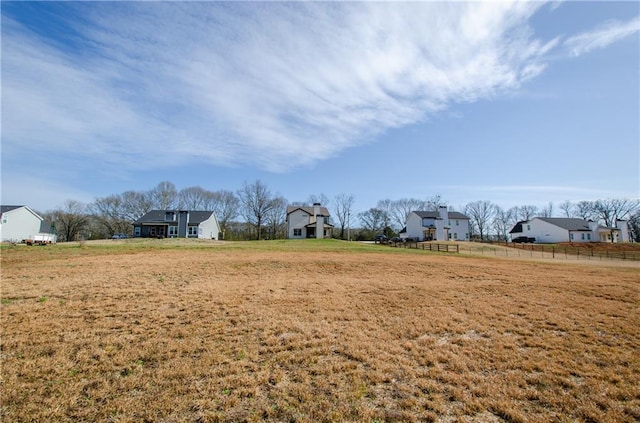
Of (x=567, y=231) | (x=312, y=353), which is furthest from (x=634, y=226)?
(x=312, y=353)

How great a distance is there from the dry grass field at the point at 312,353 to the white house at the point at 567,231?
56.4 m

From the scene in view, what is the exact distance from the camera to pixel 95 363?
5008 mm

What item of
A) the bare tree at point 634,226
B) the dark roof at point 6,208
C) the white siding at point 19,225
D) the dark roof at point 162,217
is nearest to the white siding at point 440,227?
the dark roof at point 162,217

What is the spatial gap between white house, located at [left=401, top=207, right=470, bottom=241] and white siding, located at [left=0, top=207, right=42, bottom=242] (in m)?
67.0

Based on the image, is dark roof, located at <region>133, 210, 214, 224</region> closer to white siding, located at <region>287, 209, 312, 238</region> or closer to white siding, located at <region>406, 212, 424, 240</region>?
white siding, located at <region>287, 209, 312, 238</region>

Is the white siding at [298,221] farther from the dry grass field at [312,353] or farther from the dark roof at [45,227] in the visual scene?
the dry grass field at [312,353]

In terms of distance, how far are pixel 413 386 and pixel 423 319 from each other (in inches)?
146

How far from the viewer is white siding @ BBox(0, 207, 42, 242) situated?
4062 cm

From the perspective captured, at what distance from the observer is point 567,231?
2156 inches

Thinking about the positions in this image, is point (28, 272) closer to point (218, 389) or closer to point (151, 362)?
point (151, 362)

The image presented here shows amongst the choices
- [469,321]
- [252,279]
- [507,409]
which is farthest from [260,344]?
[252,279]

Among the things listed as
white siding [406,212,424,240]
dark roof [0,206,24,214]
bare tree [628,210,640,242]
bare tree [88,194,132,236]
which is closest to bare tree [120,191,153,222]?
bare tree [88,194,132,236]

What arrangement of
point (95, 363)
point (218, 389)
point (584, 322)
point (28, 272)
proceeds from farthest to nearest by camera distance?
point (28, 272), point (584, 322), point (95, 363), point (218, 389)

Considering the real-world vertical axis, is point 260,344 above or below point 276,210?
below
